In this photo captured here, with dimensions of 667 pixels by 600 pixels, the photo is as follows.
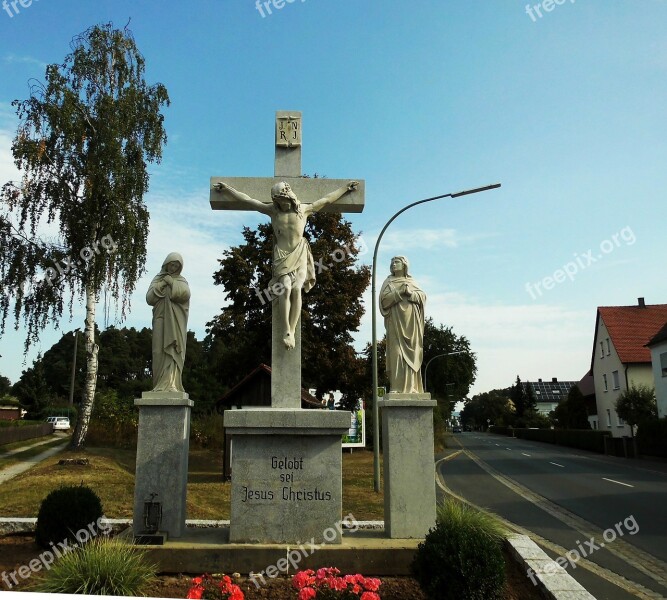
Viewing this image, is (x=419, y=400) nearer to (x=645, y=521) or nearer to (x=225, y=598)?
(x=225, y=598)

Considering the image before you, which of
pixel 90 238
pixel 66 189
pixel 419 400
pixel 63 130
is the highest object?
pixel 63 130

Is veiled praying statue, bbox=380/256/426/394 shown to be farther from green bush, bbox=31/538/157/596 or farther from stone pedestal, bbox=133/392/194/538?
green bush, bbox=31/538/157/596

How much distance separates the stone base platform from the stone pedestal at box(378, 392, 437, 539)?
2.00 ft

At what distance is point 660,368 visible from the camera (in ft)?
111

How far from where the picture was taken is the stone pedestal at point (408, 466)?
270 inches

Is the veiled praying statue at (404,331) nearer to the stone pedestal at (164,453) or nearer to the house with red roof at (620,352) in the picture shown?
the stone pedestal at (164,453)

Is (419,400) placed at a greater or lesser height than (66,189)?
lesser

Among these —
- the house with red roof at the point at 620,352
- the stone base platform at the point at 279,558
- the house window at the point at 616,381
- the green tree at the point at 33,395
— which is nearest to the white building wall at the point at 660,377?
the house with red roof at the point at 620,352

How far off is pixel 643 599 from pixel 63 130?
1780 cm

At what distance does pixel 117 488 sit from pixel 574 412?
44.7m

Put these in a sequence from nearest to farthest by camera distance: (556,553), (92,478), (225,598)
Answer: (225,598)
(556,553)
(92,478)

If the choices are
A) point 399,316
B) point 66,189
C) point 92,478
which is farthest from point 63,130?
point 399,316

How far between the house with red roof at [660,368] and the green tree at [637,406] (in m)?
1.60

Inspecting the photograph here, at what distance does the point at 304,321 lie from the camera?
2581 centimetres
